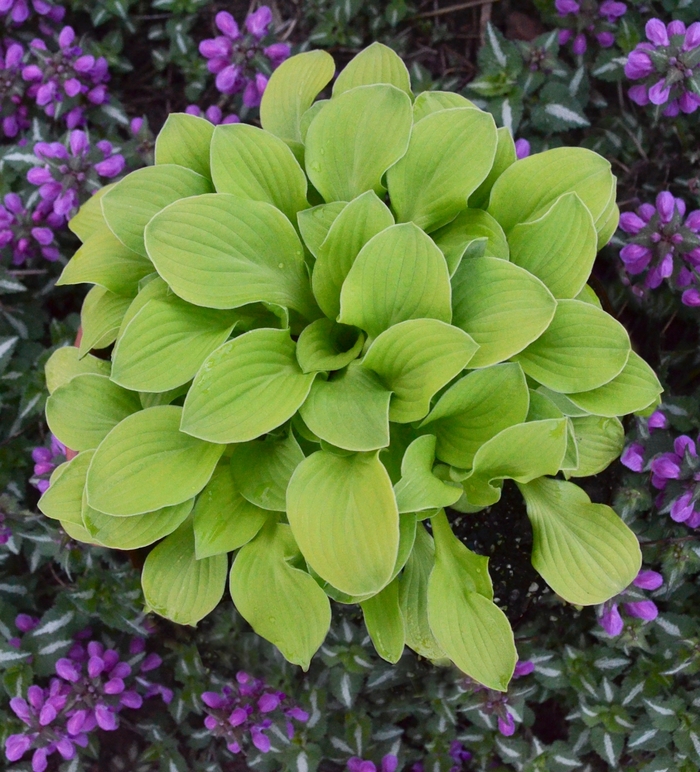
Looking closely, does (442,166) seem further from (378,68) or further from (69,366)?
(69,366)

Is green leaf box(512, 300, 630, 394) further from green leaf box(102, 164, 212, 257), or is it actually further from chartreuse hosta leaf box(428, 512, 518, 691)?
green leaf box(102, 164, 212, 257)

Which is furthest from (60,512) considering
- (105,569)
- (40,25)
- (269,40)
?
(40,25)

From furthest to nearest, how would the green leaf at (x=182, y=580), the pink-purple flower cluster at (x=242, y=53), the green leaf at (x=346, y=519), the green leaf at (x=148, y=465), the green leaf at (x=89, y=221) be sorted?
the pink-purple flower cluster at (x=242, y=53)
the green leaf at (x=89, y=221)
the green leaf at (x=182, y=580)
the green leaf at (x=148, y=465)
the green leaf at (x=346, y=519)

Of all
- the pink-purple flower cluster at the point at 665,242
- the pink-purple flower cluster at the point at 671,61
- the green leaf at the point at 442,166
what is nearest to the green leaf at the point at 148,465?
the green leaf at the point at 442,166

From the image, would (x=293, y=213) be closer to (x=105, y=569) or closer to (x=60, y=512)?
(x=60, y=512)

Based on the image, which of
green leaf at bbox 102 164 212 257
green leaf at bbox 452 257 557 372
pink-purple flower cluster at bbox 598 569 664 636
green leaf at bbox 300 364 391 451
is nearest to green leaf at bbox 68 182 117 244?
green leaf at bbox 102 164 212 257

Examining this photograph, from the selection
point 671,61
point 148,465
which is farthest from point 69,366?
point 671,61

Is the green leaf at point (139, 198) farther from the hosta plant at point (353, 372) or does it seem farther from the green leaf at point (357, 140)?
the green leaf at point (357, 140)
